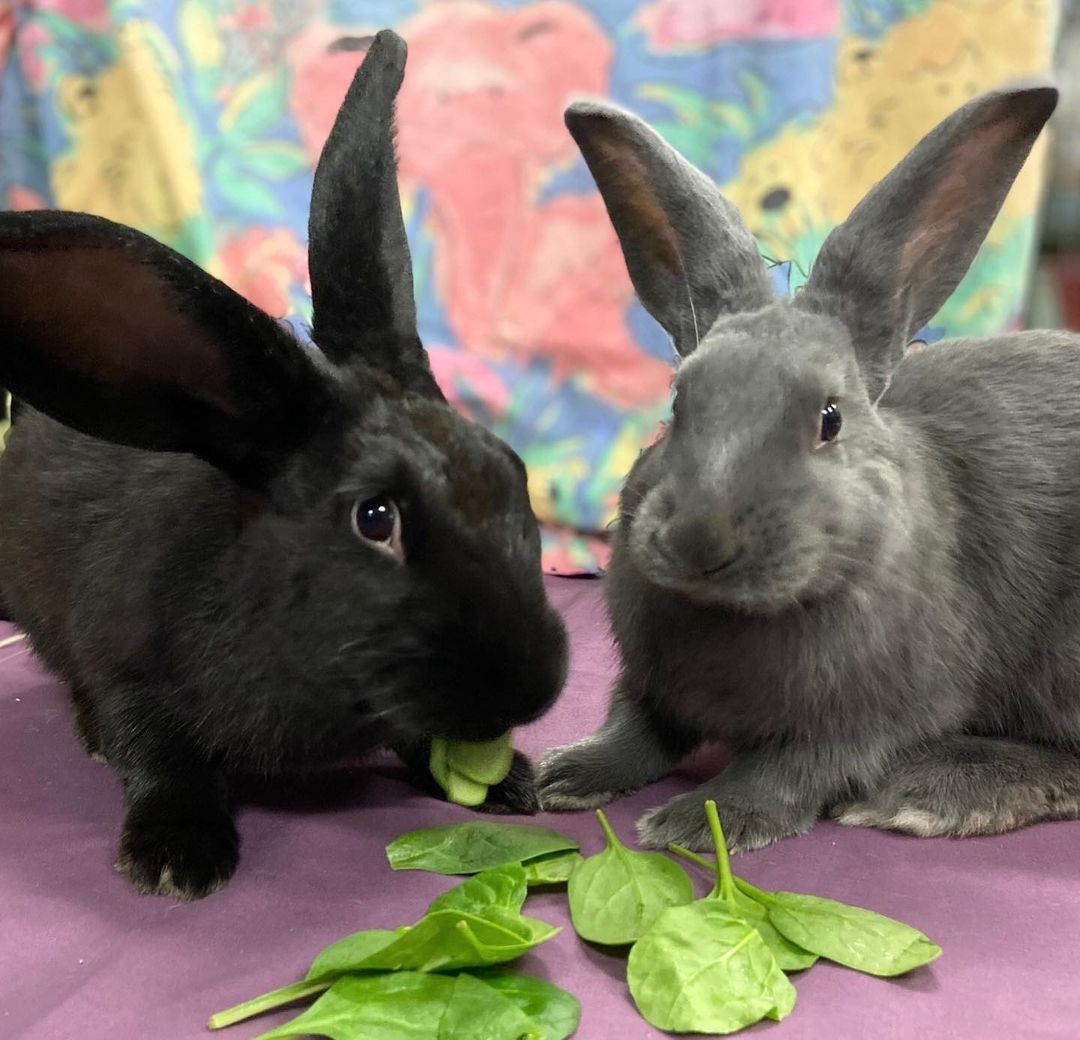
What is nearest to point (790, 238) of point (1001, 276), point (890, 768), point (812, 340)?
point (1001, 276)

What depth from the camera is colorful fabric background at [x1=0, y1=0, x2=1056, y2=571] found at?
6.21 ft

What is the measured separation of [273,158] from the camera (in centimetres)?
198

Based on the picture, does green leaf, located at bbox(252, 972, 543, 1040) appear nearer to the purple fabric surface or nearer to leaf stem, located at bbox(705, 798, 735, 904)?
the purple fabric surface

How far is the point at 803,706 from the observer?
1.04 metres

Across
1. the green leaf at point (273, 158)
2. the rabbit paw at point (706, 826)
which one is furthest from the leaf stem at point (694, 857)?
the green leaf at point (273, 158)

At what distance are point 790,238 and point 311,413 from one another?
1.13 meters

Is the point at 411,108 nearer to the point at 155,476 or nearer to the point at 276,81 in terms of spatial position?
the point at 276,81

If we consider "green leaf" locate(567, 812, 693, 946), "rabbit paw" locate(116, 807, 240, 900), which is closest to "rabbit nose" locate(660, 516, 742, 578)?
"green leaf" locate(567, 812, 693, 946)

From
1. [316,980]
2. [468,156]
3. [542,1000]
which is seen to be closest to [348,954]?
[316,980]

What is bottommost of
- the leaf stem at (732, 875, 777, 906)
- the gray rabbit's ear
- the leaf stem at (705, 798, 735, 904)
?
the leaf stem at (732, 875, 777, 906)

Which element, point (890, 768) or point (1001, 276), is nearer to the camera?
point (890, 768)

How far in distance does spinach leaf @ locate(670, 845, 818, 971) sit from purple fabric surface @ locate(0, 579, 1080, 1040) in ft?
0.05

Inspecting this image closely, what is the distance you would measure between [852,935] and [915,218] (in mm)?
624

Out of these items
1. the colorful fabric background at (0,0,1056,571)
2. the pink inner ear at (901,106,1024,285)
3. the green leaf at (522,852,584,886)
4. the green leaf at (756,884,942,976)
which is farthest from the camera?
the colorful fabric background at (0,0,1056,571)
